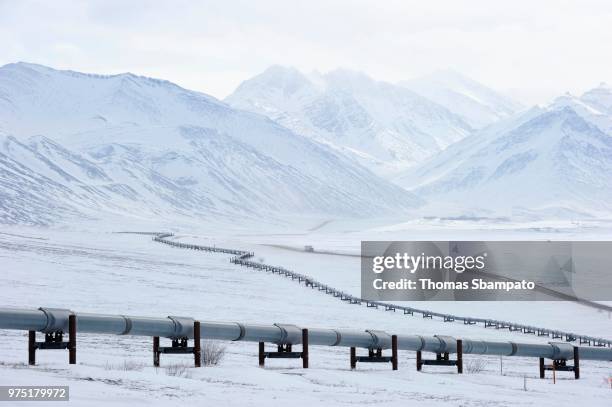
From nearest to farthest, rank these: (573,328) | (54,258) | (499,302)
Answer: (573,328) → (499,302) → (54,258)

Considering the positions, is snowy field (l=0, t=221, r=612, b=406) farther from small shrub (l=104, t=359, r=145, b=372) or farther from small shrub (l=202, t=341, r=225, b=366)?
small shrub (l=202, t=341, r=225, b=366)

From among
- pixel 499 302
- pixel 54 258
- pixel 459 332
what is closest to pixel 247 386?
pixel 459 332

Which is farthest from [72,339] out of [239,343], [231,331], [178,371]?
[239,343]

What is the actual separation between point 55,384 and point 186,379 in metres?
3.23

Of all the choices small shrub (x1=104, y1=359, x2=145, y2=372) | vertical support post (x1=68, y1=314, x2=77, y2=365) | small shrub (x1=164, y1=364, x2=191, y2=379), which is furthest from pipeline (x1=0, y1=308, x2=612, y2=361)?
small shrub (x1=164, y1=364, x2=191, y2=379)

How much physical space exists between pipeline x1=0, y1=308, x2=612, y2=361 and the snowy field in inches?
28.3

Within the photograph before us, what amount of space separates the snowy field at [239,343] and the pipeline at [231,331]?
0.72m

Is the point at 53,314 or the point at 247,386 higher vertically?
the point at 53,314

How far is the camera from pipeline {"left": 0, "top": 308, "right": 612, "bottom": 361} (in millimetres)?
21359

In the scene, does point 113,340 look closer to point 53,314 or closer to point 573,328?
point 53,314

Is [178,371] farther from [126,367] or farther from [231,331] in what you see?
[231,331]

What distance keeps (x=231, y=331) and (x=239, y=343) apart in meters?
13.4

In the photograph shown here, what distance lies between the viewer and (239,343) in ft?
125

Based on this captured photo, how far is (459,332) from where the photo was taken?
2103 inches
